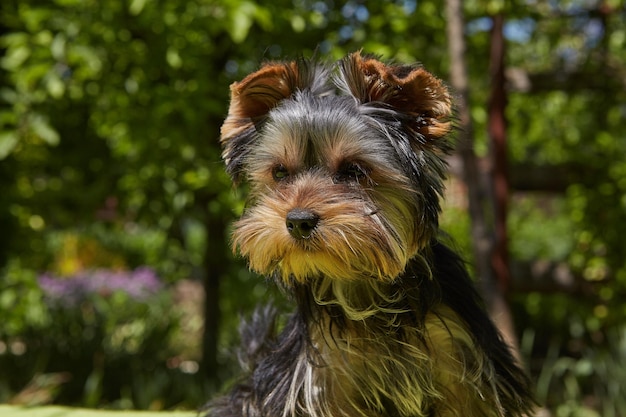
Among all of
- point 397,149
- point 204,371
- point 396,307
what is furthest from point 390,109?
point 204,371

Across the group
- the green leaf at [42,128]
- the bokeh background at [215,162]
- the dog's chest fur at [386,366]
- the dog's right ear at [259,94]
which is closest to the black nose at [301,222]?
the dog's chest fur at [386,366]

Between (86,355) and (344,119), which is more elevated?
(344,119)

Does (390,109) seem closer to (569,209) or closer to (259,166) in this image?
(259,166)

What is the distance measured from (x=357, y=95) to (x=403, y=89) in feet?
0.52

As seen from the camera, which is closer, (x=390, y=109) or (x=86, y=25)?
(x=390, y=109)

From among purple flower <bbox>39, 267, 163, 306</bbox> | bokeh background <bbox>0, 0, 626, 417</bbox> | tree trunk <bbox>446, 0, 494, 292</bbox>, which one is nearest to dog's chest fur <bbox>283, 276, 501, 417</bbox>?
bokeh background <bbox>0, 0, 626, 417</bbox>

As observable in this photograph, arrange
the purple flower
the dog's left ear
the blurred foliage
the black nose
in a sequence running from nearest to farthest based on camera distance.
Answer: the black nose
the dog's left ear
the blurred foliage
the purple flower

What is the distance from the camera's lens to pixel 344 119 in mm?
2527

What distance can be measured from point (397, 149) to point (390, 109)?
6.2 inches

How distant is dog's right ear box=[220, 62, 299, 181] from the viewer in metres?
2.65

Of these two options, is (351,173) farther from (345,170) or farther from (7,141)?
(7,141)

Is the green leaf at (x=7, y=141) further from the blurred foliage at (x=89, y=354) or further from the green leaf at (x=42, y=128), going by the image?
the blurred foliage at (x=89, y=354)

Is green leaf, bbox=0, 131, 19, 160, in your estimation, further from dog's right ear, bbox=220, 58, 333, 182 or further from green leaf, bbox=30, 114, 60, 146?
dog's right ear, bbox=220, 58, 333, 182

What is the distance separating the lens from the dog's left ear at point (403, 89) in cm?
250
